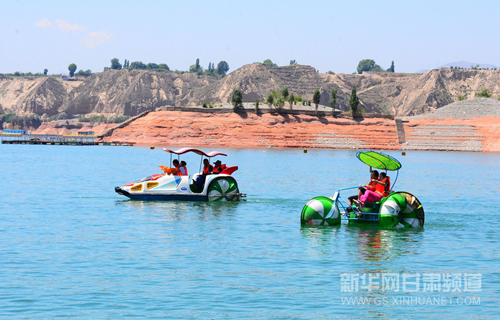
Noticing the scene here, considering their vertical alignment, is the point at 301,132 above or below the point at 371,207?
above

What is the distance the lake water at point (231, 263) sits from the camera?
14680 mm

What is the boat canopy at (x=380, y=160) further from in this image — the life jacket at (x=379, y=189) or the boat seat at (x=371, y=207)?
the boat seat at (x=371, y=207)

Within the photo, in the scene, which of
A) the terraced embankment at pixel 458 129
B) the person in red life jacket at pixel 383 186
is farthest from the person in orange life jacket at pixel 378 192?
the terraced embankment at pixel 458 129

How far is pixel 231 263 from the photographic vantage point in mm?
19141

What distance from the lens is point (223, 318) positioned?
13766 millimetres

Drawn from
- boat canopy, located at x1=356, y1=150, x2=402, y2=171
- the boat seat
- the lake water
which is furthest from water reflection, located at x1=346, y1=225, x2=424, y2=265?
boat canopy, located at x1=356, y1=150, x2=402, y2=171

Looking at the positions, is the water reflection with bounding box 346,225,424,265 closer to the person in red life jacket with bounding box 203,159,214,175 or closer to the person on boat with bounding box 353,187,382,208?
the person on boat with bounding box 353,187,382,208

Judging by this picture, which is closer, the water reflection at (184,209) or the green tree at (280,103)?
the water reflection at (184,209)

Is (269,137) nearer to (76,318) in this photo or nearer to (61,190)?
(61,190)

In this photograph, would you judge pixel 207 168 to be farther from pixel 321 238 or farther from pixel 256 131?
pixel 256 131

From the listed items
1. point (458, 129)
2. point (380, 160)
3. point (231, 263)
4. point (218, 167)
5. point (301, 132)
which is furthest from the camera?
point (458, 129)

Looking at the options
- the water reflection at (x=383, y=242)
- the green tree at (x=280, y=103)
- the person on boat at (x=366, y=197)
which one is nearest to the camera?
the water reflection at (x=383, y=242)

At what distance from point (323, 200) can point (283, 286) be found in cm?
1003

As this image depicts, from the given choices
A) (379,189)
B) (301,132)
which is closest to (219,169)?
(379,189)
